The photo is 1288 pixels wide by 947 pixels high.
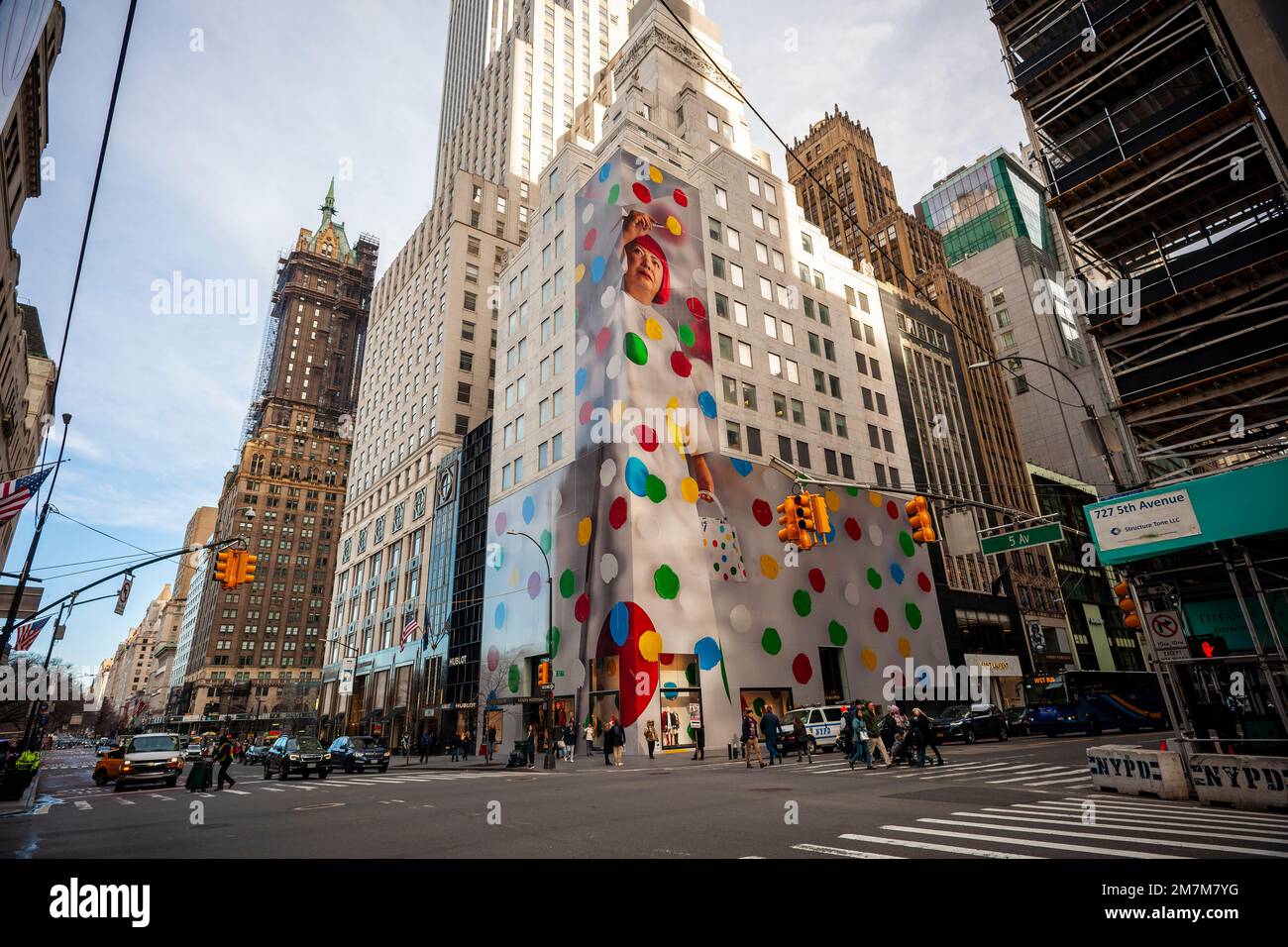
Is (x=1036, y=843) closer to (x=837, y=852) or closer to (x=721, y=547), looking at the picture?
(x=837, y=852)

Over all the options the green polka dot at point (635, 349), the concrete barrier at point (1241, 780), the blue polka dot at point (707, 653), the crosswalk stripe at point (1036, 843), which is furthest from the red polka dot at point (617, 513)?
the crosswalk stripe at point (1036, 843)

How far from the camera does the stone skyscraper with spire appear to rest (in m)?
127

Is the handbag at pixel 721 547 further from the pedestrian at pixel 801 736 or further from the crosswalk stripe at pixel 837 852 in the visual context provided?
the crosswalk stripe at pixel 837 852

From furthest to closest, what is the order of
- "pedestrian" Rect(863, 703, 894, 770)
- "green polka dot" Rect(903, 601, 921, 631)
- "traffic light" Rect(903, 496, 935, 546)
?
"green polka dot" Rect(903, 601, 921, 631) → "pedestrian" Rect(863, 703, 894, 770) → "traffic light" Rect(903, 496, 935, 546)

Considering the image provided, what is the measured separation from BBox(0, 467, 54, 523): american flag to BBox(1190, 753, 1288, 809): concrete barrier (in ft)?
91.2

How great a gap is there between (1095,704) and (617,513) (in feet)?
85.6

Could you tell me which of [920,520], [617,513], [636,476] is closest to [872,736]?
[920,520]

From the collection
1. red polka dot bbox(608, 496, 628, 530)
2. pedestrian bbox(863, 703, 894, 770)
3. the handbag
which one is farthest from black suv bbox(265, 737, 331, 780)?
pedestrian bbox(863, 703, 894, 770)

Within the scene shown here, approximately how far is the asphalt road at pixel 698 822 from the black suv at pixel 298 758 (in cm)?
830

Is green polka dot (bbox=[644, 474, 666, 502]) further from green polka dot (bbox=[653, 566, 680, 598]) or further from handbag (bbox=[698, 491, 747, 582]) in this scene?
green polka dot (bbox=[653, 566, 680, 598])

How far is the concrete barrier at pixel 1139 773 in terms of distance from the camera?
12.3 m

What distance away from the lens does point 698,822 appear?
34.3 ft

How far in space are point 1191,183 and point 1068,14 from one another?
9.37 meters
